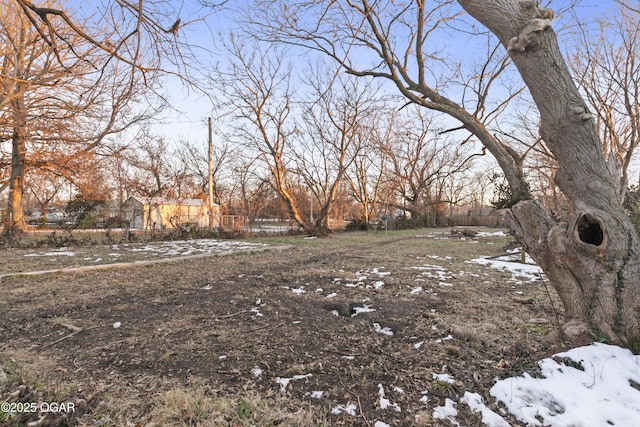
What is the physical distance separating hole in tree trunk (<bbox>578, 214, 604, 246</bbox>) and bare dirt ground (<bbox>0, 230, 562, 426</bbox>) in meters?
0.77

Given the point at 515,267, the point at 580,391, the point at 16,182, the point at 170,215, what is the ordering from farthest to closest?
the point at 170,215 → the point at 16,182 → the point at 515,267 → the point at 580,391

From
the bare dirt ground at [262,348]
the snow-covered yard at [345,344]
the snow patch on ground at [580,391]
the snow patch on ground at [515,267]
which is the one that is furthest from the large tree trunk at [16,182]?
the snow patch on ground at [580,391]

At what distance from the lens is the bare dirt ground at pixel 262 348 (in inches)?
70.7

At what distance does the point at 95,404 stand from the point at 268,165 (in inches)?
601

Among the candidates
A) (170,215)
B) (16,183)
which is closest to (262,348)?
(170,215)

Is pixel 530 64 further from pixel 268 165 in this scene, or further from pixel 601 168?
pixel 268 165

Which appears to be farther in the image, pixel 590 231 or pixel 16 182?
pixel 16 182

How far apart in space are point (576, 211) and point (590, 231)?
18cm

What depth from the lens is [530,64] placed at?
2408mm

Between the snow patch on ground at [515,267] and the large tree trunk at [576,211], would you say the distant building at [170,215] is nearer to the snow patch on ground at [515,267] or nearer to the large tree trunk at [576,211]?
the snow patch on ground at [515,267]

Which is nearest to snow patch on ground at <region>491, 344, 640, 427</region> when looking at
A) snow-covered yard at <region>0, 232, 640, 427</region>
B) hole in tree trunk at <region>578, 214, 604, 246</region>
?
snow-covered yard at <region>0, 232, 640, 427</region>

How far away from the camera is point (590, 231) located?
2.31m

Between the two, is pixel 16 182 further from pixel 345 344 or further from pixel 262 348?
pixel 345 344

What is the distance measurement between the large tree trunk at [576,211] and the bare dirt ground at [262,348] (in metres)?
0.49
